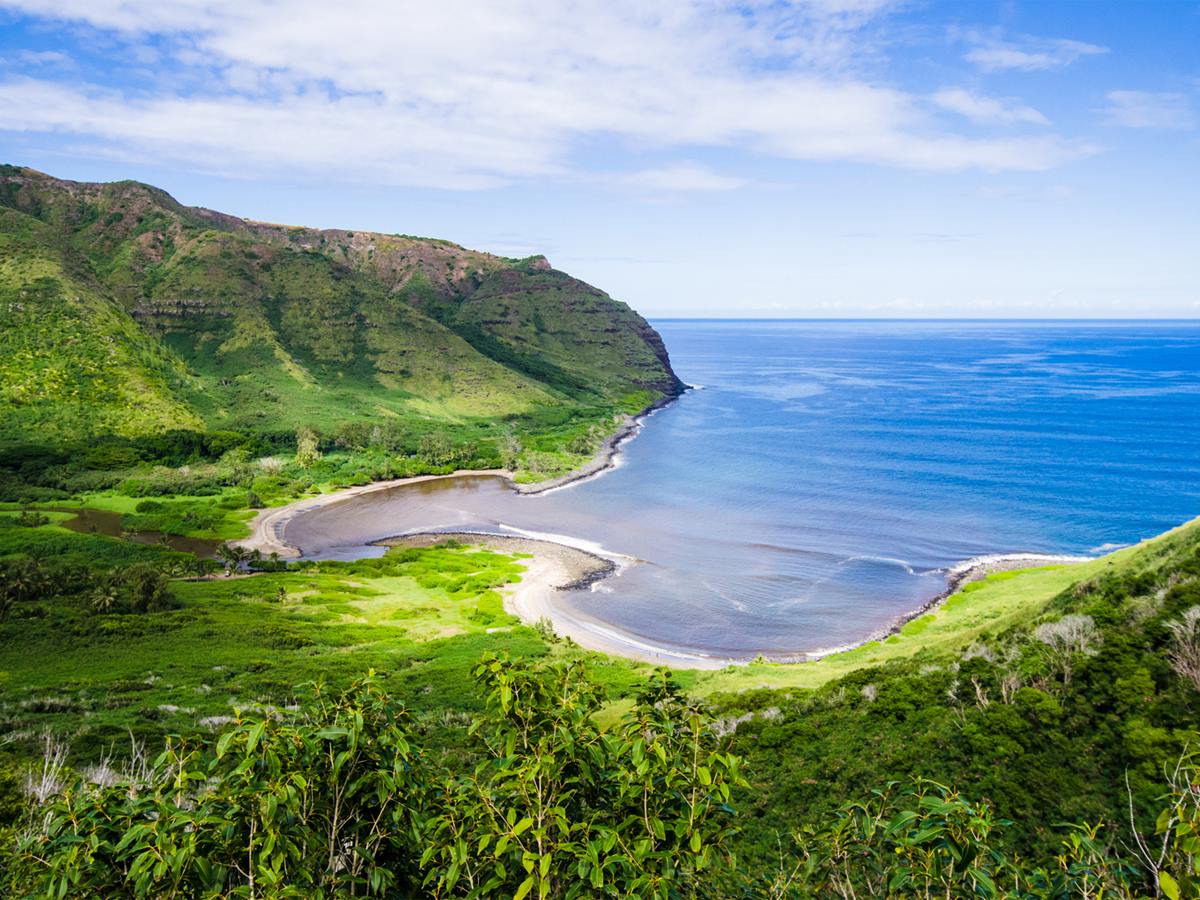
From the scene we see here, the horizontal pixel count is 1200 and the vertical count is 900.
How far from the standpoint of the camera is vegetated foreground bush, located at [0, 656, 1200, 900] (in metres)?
6.49

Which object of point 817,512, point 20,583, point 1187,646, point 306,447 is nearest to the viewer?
point 1187,646

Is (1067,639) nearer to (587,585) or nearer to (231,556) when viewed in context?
(587,585)

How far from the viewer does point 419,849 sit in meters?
7.62

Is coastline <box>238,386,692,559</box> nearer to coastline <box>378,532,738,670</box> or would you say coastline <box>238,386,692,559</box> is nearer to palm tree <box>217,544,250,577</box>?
palm tree <box>217,544,250,577</box>

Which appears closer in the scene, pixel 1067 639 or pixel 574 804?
pixel 574 804

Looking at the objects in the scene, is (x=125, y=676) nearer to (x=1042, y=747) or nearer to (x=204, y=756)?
(x=204, y=756)

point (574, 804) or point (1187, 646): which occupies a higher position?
point (574, 804)

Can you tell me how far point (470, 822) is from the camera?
748cm

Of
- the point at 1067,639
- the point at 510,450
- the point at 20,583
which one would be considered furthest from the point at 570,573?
the point at 510,450

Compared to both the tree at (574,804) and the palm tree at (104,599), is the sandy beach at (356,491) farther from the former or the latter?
the tree at (574,804)

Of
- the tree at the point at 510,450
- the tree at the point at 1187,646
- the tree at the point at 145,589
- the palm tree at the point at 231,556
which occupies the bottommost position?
the palm tree at the point at 231,556

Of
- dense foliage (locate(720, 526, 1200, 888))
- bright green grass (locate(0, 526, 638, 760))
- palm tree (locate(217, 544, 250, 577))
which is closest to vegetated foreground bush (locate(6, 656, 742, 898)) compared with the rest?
dense foliage (locate(720, 526, 1200, 888))

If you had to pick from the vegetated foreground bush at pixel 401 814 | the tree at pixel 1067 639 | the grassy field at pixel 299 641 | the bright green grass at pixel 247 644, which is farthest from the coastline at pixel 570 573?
the vegetated foreground bush at pixel 401 814

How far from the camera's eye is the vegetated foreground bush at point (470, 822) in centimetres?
649
